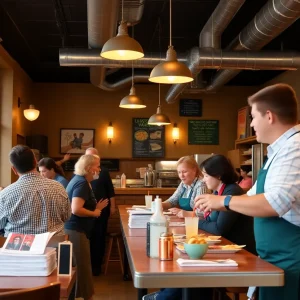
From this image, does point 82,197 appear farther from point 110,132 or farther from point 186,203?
point 110,132

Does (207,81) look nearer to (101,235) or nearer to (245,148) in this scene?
(245,148)

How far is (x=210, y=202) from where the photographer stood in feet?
7.77

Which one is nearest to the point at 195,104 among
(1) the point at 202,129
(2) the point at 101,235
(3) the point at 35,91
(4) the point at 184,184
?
(1) the point at 202,129

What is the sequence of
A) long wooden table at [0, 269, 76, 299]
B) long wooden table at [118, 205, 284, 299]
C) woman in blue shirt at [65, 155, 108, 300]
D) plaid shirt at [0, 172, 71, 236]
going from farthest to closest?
woman in blue shirt at [65, 155, 108, 300] → plaid shirt at [0, 172, 71, 236] → long wooden table at [0, 269, 76, 299] → long wooden table at [118, 205, 284, 299]

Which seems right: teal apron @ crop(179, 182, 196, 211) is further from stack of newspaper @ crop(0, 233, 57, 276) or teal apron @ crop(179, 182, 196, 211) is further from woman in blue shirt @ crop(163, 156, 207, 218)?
stack of newspaper @ crop(0, 233, 57, 276)

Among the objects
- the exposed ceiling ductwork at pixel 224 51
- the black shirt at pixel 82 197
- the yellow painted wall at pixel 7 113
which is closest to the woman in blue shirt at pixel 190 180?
the black shirt at pixel 82 197

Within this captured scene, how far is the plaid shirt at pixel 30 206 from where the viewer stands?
11.1ft

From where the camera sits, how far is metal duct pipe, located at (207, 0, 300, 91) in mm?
5324

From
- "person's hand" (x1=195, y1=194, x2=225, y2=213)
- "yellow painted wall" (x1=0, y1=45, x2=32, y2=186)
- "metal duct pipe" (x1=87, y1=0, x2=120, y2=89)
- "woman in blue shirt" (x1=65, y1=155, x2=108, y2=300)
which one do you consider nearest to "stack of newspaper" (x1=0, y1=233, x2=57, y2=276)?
"person's hand" (x1=195, y1=194, x2=225, y2=213)

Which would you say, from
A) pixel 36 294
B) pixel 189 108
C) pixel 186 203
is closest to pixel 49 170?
pixel 186 203

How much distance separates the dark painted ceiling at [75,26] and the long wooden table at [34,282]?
5297 millimetres

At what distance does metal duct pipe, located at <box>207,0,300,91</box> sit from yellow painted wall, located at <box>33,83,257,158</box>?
14.3ft

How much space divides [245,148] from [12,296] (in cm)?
959

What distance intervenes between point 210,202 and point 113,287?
160 inches
